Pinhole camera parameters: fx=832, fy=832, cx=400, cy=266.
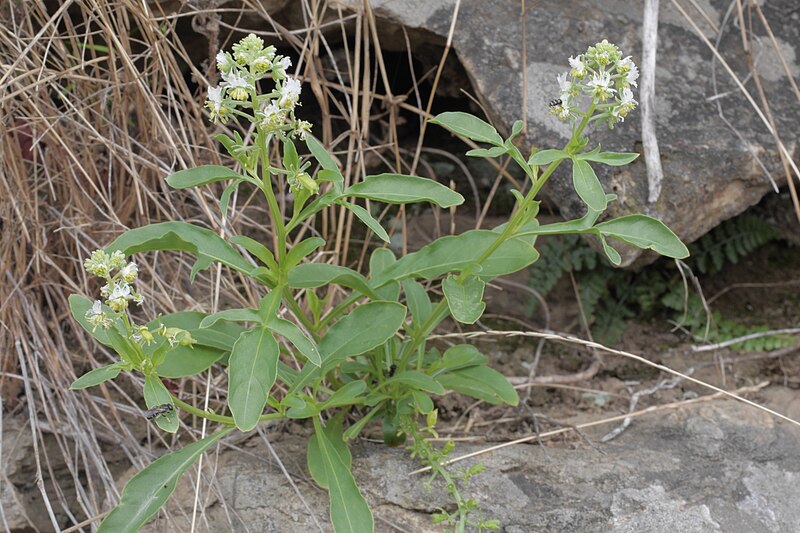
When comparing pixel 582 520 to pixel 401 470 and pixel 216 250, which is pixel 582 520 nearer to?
pixel 401 470

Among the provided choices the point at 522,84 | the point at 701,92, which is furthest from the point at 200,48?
the point at 701,92

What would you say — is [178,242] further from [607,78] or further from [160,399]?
[607,78]

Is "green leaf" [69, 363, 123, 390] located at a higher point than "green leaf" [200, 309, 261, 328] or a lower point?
lower

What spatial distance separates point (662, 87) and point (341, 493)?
154 centimetres

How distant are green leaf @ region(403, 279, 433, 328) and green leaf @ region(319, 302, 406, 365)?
24cm

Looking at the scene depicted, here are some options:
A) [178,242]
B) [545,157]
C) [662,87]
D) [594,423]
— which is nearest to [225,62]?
[178,242]

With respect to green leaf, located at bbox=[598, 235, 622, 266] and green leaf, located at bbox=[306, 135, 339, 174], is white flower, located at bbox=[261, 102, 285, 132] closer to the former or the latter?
green leaf, located at bbox=[306, 135, 339, 174]

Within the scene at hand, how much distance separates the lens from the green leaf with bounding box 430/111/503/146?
1649 millimetres

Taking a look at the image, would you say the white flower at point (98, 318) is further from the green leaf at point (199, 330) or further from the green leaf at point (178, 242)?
the green leaf at point (199, 330)

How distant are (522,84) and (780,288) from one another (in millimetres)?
1220

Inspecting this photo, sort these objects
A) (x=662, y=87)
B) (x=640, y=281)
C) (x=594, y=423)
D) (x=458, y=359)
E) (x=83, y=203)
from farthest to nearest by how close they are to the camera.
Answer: (x=640, y=281), (x=662, y=87), (x=83, y=203), (x=594, y=423), (x=458, y=359)

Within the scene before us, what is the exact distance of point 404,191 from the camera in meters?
1.64

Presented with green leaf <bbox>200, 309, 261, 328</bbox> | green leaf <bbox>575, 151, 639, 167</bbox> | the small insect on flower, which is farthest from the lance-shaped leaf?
the small insect on flower

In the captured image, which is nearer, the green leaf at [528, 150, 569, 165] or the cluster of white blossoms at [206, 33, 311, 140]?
the cluster of white blossoms at [206, 33, 311, 140]
